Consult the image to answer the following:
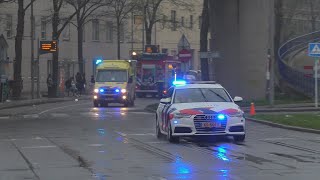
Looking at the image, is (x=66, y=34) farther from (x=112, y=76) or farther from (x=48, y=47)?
(x=112, y=76)

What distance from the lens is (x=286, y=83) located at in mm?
40938

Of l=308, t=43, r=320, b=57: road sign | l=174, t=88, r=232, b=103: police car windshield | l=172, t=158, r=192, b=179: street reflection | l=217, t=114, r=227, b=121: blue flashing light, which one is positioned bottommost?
l=172, t=158, r=192, b=179: street reflection

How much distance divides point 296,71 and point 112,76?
437 inches

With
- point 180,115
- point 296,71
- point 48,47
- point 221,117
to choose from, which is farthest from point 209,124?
point 48,47

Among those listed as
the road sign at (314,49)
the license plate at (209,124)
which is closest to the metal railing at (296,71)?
the road sign at (314,49)

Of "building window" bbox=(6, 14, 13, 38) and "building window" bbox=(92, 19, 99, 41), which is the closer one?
"building window" bbox=(6, 14, 13, 38)

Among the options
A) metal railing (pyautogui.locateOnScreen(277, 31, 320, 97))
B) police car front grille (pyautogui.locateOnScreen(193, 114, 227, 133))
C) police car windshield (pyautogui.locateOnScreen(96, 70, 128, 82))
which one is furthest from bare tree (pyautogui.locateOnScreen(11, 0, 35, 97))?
police car front grille (pyautogui.locateOnScreen(193, 114, 227, 133))

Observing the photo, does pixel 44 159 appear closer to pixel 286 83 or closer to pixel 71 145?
pixel 71 145

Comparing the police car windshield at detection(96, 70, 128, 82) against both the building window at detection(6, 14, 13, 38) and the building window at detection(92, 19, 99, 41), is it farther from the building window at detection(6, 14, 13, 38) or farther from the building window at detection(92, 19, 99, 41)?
the building window at detection(92, 19, 99, 41)

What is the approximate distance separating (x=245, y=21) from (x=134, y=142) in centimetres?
1824

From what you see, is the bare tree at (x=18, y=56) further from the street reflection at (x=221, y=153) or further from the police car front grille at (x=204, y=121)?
the street reflection at (x=221, y=153)

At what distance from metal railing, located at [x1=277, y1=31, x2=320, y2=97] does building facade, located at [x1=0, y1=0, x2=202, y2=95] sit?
2162 cm

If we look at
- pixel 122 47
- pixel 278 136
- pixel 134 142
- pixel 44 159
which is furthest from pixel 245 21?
pixel 122 47

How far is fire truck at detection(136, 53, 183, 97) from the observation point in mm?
50688
